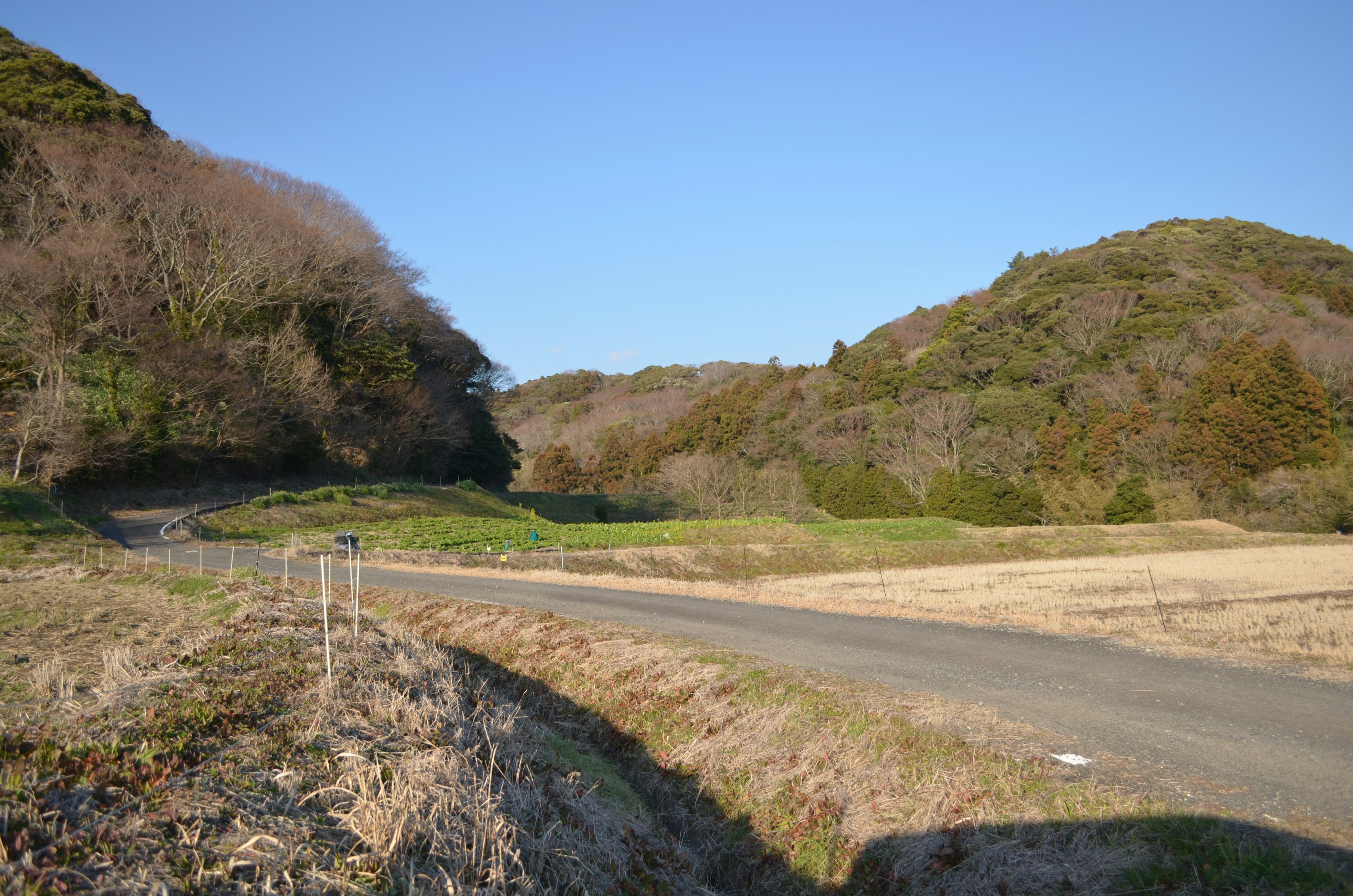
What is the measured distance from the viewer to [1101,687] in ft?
26.4

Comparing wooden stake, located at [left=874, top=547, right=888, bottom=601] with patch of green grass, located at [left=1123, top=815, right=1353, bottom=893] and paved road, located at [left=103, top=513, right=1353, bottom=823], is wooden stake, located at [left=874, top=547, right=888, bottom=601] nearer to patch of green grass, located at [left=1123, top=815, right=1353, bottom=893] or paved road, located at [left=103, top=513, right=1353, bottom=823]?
paved road, located at [left=103, top=513, right=1353, bottom=823]

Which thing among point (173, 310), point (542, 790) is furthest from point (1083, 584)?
point (173, 310)

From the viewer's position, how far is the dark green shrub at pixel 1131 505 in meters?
42.3

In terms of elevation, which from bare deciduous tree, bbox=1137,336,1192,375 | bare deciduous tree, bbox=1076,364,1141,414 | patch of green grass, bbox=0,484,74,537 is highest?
bare deciduous tree, bbox=1137,336,1192,375

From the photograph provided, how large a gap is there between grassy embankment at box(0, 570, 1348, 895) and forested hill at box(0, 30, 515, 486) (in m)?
27.6

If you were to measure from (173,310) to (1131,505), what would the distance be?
49.6 meters

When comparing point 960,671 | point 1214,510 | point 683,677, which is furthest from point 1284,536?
point 683,677

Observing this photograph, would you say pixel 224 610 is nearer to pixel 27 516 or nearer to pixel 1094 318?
pixel 27 516

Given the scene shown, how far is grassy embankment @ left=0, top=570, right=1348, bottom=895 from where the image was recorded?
341cm

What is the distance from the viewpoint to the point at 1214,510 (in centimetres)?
4200

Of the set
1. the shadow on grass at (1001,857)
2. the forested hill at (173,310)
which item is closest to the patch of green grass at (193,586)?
the shadow on grass at (1001,857)

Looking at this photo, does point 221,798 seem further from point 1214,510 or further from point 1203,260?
point 1203,260

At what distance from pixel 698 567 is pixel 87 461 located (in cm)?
2289

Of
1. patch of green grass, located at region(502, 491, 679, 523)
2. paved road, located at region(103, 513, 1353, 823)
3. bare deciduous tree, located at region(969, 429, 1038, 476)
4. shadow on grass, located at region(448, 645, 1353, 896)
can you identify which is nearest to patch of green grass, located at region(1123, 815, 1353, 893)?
shadow on grass, located at region(448, 645, 1353, 896)
